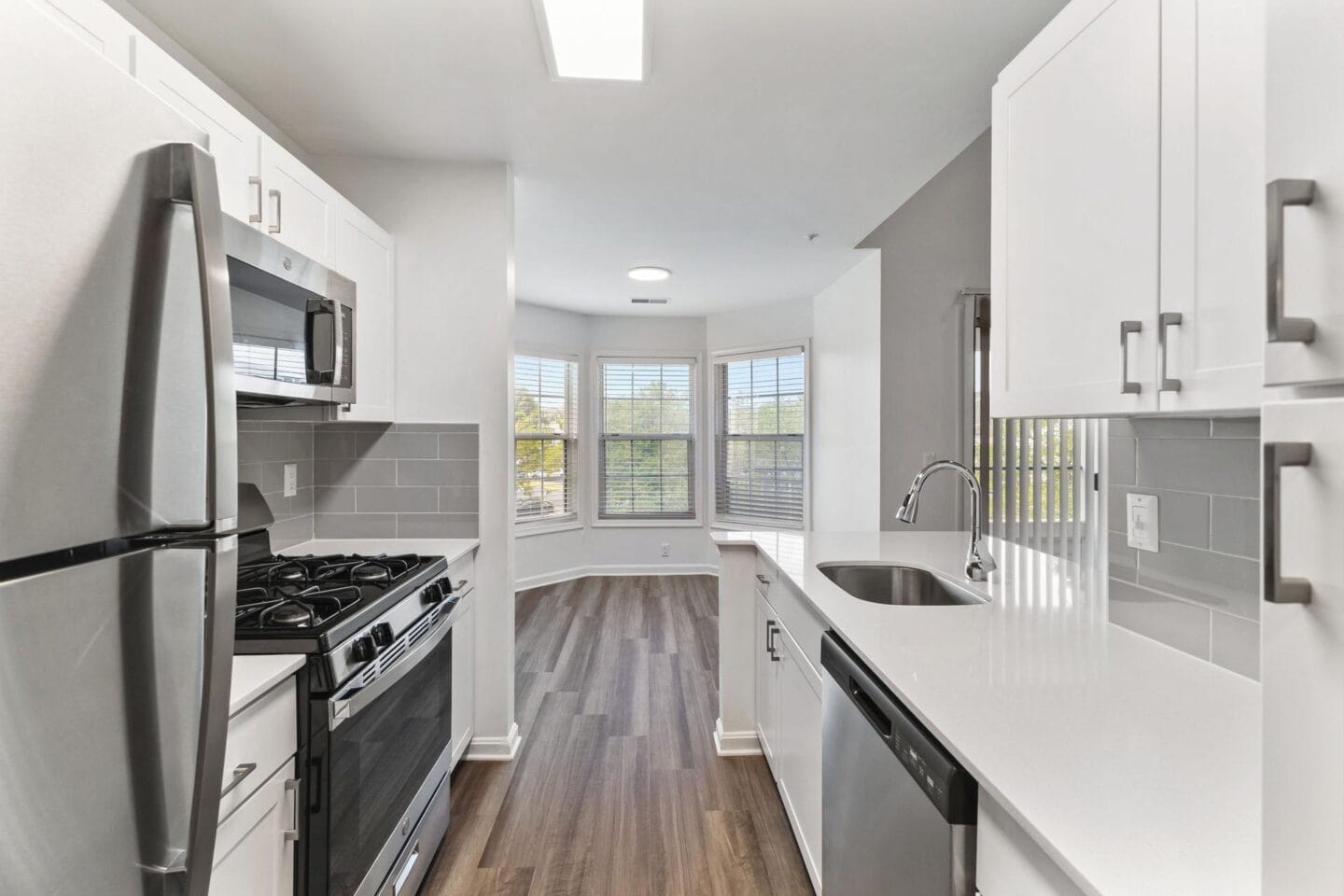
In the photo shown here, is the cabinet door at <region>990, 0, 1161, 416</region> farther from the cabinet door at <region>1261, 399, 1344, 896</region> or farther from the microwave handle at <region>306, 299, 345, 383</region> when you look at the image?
the microwave handle at <region>306, 299, 345, 383</region>

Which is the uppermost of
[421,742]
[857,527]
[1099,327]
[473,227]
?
[473,227]

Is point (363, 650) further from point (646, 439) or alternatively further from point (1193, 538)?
point (646, 439)

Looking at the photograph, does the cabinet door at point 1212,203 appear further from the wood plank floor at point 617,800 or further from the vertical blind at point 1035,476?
the vertical blind at point 1035,476

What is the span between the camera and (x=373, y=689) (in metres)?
1.55

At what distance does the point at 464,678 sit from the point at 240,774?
1.37 m

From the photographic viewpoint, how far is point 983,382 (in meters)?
3.87

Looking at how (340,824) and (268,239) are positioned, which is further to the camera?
(268,239)

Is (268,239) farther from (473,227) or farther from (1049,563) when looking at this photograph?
(1049,563)

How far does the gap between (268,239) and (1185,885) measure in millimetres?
2112

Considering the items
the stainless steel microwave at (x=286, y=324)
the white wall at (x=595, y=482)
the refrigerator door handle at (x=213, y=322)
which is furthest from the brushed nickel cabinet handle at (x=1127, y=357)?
Result: the white wall at (x=595, y=482)

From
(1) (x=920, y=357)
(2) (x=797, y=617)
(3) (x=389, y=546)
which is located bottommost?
(2) (x=797, y=617)

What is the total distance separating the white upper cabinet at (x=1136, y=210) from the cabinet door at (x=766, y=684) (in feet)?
4.09

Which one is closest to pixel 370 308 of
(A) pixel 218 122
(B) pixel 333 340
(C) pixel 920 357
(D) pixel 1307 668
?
(B) pixel 333 340

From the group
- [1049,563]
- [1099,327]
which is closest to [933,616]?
[1099,327]
